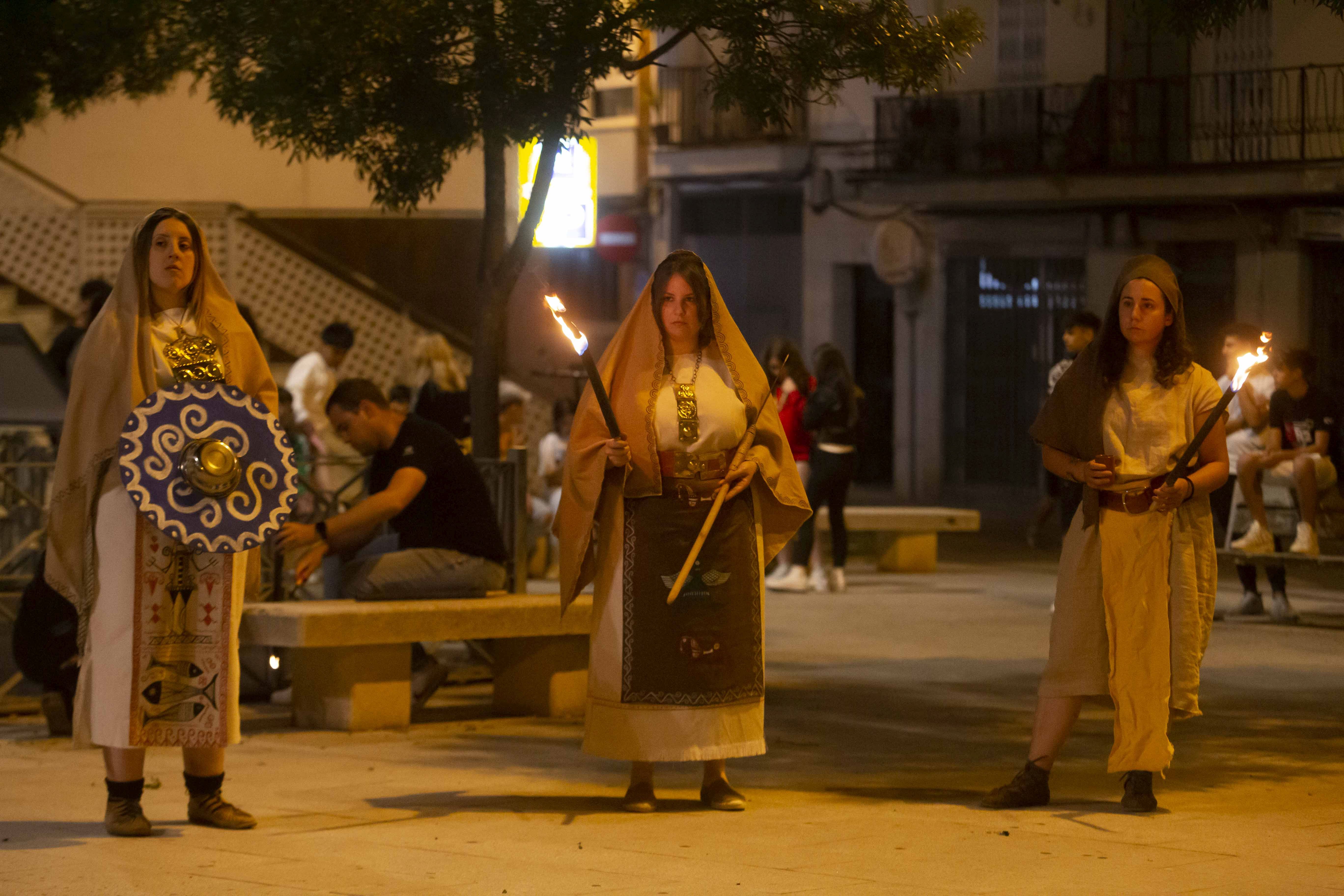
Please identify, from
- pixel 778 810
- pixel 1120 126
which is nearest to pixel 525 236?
pixel 778 810

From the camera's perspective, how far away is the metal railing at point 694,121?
94.0 ft

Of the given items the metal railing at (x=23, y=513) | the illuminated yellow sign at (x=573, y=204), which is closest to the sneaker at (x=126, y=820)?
the metal railing at (x=23, y=513)

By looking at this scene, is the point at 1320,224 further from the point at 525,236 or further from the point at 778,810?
the point at 778,810

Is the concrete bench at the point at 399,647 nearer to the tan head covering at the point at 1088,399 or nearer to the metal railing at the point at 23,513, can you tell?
the metal railing at the point at 23,513

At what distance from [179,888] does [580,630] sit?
12.6ft

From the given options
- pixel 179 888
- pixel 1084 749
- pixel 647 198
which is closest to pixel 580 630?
pixel 1084 749

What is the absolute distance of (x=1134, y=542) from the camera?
22.3 ft

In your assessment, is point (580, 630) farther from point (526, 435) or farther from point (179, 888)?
point (526, 435)

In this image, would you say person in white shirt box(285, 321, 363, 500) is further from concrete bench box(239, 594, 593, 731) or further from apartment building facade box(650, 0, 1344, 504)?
apartment building facade box(650, 0, 1344, 504)

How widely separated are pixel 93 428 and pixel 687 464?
6.26 feet

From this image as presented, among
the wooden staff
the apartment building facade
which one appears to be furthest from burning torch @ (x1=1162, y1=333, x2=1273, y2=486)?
the apartment building facade

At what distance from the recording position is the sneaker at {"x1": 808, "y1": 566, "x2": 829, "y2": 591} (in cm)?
1523

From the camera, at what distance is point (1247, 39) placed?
24.0 meters

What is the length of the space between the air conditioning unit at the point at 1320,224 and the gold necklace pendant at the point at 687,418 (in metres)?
18.1
